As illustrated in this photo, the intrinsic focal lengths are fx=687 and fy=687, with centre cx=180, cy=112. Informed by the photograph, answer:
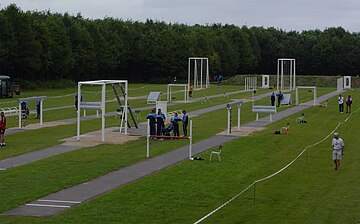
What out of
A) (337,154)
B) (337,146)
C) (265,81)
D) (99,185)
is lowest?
(99,185)

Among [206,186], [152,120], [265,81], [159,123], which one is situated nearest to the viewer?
[206,186]

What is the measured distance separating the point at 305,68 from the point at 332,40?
8.34 m

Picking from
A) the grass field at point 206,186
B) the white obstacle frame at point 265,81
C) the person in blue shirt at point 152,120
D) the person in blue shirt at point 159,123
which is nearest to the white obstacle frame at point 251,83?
the white obstacle frame at point 265,81

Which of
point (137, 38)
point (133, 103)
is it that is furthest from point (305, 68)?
point (133, 103)

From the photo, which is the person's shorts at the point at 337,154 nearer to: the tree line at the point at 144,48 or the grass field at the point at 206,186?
the grass field at the point at 206,186

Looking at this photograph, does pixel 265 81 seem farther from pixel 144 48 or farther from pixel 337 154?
pixel 337 154

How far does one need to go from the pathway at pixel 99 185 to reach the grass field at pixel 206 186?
18.5 inches

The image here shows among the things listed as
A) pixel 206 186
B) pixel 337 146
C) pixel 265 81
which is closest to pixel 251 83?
pixel 265 81

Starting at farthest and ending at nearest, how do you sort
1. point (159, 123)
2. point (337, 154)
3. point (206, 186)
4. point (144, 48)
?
point (144, 48), point (159, 123), point (337, 154), point (206, 186)

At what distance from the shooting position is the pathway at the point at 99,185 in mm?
20500

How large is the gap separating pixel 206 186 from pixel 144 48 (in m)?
107

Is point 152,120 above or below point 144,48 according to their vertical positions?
below

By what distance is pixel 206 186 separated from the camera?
2453cm

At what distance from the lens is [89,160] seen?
99.9ft
